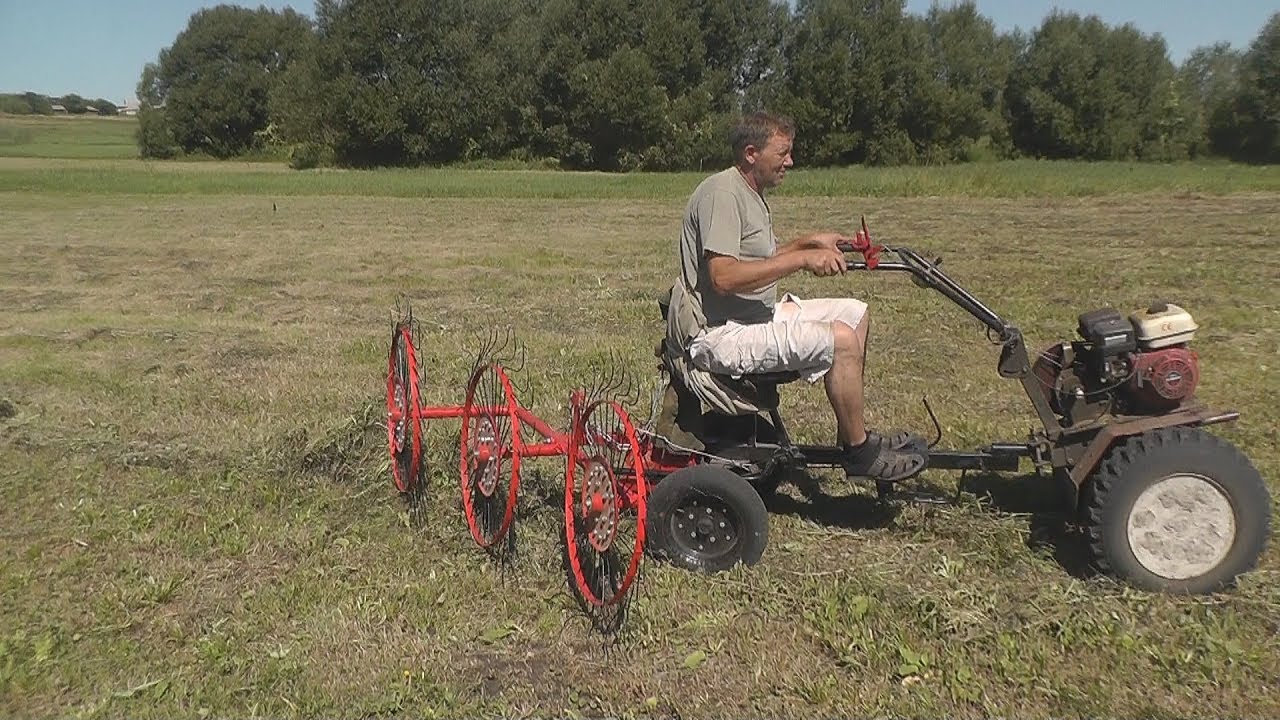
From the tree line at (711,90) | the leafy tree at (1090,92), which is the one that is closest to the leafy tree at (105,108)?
the tree line at (711,90)

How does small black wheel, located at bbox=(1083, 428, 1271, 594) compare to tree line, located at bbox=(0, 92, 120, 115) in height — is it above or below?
below

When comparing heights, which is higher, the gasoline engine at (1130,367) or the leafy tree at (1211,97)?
the leafy tree at (1211,97)

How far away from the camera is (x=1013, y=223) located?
1780 centimetres

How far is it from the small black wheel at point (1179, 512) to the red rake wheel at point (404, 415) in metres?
3.20

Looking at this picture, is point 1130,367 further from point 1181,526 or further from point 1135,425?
point 1181,526

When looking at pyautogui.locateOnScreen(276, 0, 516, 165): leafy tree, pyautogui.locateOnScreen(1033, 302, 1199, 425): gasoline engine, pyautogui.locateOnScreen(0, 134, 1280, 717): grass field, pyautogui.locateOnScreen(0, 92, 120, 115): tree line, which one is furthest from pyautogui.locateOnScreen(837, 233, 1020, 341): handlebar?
pyautogui.locateOnScreen(276, 0, 516, 165): leafy tree

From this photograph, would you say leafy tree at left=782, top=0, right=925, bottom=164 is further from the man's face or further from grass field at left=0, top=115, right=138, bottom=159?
the man's face

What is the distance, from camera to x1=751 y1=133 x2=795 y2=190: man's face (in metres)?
4.58

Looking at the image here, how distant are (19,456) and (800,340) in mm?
4804

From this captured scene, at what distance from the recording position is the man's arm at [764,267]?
4.18 m

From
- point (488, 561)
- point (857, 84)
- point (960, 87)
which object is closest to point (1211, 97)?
point (960, 87)

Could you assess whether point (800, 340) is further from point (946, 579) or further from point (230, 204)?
point (230, 204)

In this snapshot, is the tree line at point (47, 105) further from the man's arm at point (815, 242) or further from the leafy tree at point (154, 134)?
the man's arm at point (815, 242)

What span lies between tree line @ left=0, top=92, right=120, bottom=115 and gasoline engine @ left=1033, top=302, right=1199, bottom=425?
1307cm
